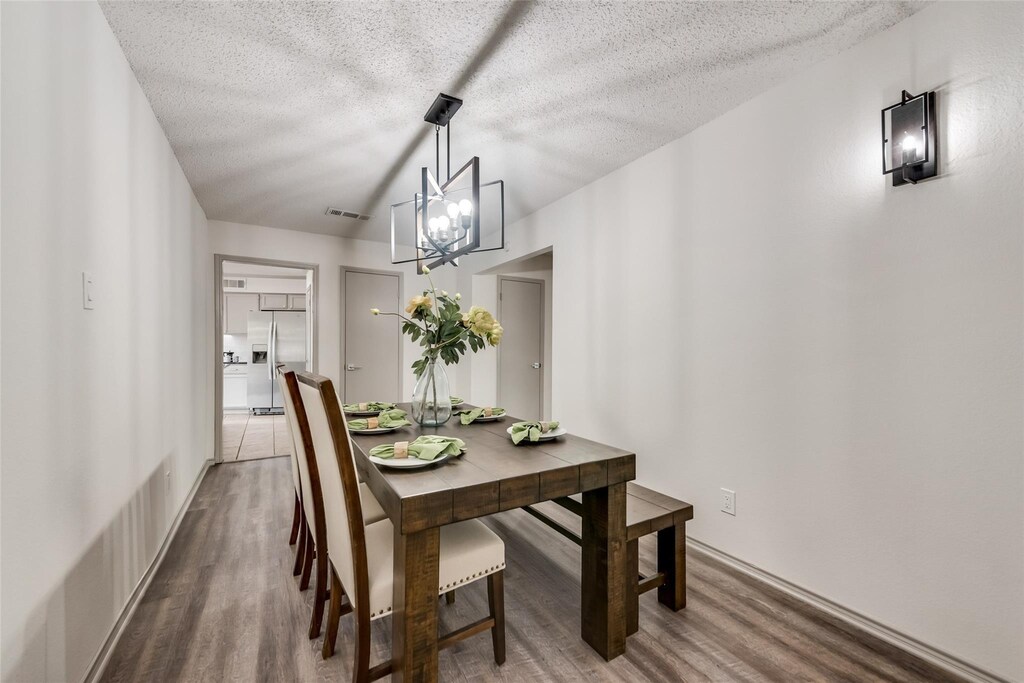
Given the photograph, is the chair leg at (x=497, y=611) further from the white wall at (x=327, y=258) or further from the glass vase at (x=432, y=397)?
the white wall at (x=327, y=258)

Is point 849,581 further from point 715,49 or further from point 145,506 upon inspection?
point 145,506

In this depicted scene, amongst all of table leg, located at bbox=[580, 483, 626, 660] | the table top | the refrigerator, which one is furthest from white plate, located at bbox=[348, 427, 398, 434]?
the refrigerator

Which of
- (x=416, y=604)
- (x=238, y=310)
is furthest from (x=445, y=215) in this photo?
(x=238, y=310)

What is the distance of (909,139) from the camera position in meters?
1.67

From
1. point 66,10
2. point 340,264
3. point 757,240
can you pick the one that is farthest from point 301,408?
point 340,264

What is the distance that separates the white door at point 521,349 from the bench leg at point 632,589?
3505 mm

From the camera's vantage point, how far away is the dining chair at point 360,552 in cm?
129

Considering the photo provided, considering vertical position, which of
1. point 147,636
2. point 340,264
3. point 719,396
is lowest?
point 147,636

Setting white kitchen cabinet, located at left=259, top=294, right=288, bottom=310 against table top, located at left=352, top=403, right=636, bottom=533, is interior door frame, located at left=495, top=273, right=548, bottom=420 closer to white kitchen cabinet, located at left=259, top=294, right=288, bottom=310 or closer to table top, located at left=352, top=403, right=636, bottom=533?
table top, located at left=352, top=403, right=636, bottom=533

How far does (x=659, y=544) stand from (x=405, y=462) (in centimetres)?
124

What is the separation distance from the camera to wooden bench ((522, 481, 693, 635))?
5.78 feet

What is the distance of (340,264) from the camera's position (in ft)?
16.5

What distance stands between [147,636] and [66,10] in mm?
2212

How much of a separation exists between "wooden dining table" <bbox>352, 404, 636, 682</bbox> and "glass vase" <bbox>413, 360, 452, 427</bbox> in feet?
0.61
